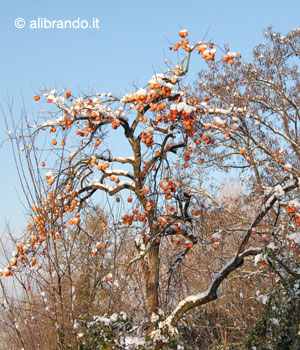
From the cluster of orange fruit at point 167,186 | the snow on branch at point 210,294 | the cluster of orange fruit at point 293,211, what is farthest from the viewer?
the cluster of orange fruit at point 293,211

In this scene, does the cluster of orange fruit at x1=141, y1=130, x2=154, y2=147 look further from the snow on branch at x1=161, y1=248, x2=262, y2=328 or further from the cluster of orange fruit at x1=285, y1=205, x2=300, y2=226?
the cluster of orange fruit at x1=285, y1=205, x2=300, y2=226

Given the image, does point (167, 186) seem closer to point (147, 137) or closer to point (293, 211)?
point (147, 137)

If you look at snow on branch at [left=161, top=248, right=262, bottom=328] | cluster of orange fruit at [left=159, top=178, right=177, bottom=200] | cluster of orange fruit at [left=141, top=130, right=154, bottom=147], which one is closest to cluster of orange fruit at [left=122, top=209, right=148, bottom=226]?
cluster of orange fruit at [left=159, top=178, right=177, bottom=200]

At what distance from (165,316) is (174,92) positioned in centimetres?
273

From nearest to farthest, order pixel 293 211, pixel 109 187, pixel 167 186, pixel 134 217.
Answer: pixel 167 186 < pixel 134 217 < pixel 109 187 < pixel 293 211

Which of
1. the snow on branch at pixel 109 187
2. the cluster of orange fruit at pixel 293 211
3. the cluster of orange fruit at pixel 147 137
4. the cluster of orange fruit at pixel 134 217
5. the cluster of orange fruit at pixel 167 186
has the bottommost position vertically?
the cluster of orange fruit at pixel 293 211

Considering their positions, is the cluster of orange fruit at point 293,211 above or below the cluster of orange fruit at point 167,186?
below

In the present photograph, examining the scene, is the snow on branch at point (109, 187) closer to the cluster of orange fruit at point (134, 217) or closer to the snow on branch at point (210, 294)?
the cluster of orange fruit at point (134, 217)

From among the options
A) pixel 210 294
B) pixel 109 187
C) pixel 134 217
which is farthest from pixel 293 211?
pixel 109 187

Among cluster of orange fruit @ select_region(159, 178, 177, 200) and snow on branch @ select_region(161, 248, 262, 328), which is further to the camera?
snow on branch @ select_region(161, 248, 262, 328)

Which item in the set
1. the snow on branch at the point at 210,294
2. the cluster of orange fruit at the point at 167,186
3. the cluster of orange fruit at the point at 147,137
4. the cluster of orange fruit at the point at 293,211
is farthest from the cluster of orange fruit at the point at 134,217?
the cluster of orange fruit at the point at 293,211

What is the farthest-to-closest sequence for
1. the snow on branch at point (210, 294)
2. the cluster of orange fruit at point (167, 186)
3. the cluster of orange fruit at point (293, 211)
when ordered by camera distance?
the cluster of orange fruit at point (293, 211)
the snow on branch at point (210, 294)
the cluster of orange fruit at point (167, 186)

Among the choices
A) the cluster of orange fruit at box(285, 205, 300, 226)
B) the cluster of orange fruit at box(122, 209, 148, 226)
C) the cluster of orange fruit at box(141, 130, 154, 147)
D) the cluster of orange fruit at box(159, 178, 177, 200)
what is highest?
the cluster of orange fruit at box(141, 130, 154, 147)

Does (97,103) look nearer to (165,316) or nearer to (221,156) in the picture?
(165,316)
